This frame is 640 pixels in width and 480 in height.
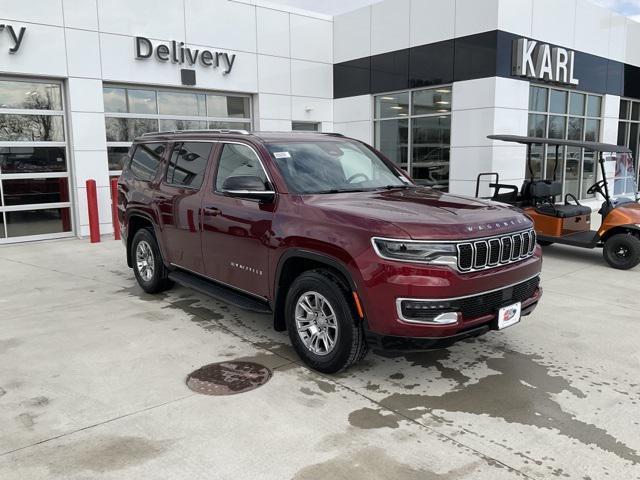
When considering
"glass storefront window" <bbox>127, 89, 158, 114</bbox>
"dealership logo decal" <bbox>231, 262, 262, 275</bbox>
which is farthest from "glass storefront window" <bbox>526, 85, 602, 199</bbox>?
"dealership logo decal" <bbox>231, 262, 262, 275</bbox>

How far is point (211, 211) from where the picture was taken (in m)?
5.18

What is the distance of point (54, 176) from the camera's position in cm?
1133

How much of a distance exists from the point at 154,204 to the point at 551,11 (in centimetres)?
1122

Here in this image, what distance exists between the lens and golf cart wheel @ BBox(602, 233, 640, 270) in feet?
26.0

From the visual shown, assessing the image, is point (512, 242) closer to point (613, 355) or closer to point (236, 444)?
point (613, 355)

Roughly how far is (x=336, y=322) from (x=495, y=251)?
4.23 ft

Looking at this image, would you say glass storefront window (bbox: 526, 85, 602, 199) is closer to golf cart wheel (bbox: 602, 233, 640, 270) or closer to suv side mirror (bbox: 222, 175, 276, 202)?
golf cart wheel (bbox: 602, 233, 640, 270)

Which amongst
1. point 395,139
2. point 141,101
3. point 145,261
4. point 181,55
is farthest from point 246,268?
point 395,139

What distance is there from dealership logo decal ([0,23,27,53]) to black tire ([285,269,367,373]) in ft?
29.8

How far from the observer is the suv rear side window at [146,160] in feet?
20.8

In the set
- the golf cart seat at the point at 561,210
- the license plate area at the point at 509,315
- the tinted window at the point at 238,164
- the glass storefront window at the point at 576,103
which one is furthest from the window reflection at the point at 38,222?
the glass storefront window at the point at 576,103

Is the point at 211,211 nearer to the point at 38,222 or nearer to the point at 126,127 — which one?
the point at 38,222

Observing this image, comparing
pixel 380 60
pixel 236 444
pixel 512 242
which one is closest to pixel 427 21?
pixel 380 60

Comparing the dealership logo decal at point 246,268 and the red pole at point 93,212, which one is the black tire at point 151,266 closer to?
the dealership logo decal at point 246,268
